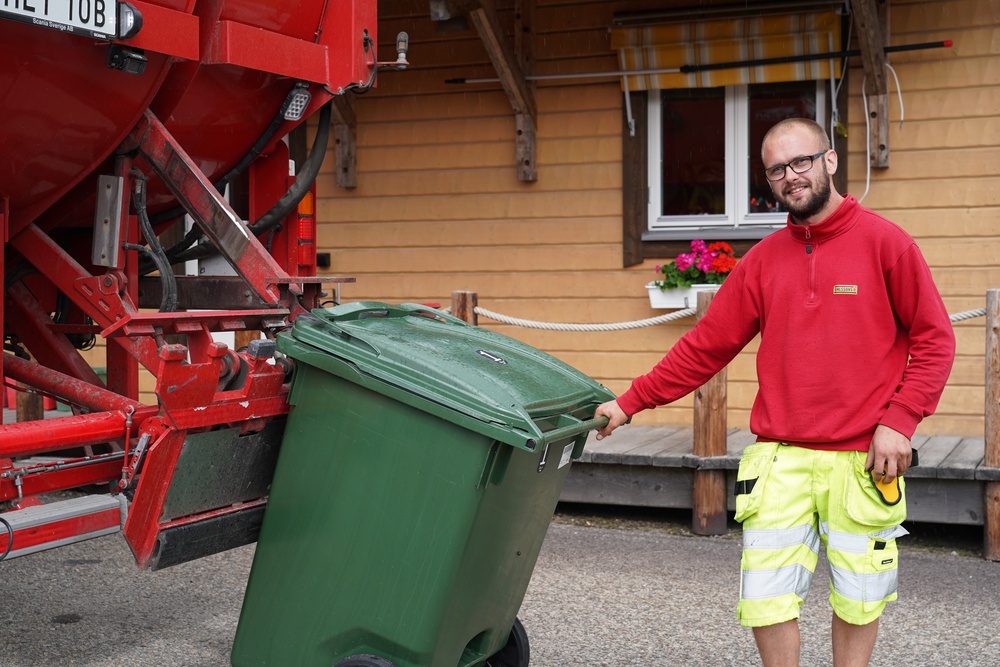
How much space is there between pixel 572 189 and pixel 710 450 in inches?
86.3

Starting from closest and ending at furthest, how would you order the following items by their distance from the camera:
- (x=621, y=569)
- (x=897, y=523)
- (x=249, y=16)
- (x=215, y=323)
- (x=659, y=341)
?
(x=897, y=523)
(x=215, y=323)
(x=249, y=16)
(x=621, y=569)
(x=659, y=341)

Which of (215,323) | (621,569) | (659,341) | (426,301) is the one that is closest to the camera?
(215,323)

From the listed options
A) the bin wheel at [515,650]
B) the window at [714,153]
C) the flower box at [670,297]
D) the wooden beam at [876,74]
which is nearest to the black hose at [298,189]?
the bin wheel at [515,650]

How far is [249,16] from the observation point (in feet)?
11.4

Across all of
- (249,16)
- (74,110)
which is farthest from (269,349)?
(249,16)

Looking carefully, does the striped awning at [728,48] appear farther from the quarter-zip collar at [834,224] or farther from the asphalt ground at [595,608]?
the quarter-zip collar at [834,224]

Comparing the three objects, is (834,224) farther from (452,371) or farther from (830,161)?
→ (452,371)

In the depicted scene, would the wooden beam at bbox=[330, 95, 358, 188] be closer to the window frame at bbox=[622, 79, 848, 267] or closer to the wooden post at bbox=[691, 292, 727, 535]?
the window frame at bbox=[622, 79, 848, 267]

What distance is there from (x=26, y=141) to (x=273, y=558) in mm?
1395

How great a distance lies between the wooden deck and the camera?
5.10 meters

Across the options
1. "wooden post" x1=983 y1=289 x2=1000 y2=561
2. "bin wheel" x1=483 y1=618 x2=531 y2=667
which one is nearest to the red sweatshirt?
"bin wheel" x1=483 y1=618 x2=531 y2=667

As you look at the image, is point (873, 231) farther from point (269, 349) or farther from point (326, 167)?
point (326, 167)

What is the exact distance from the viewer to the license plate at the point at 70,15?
2.78 m

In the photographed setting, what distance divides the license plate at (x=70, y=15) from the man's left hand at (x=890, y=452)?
2242 mm
